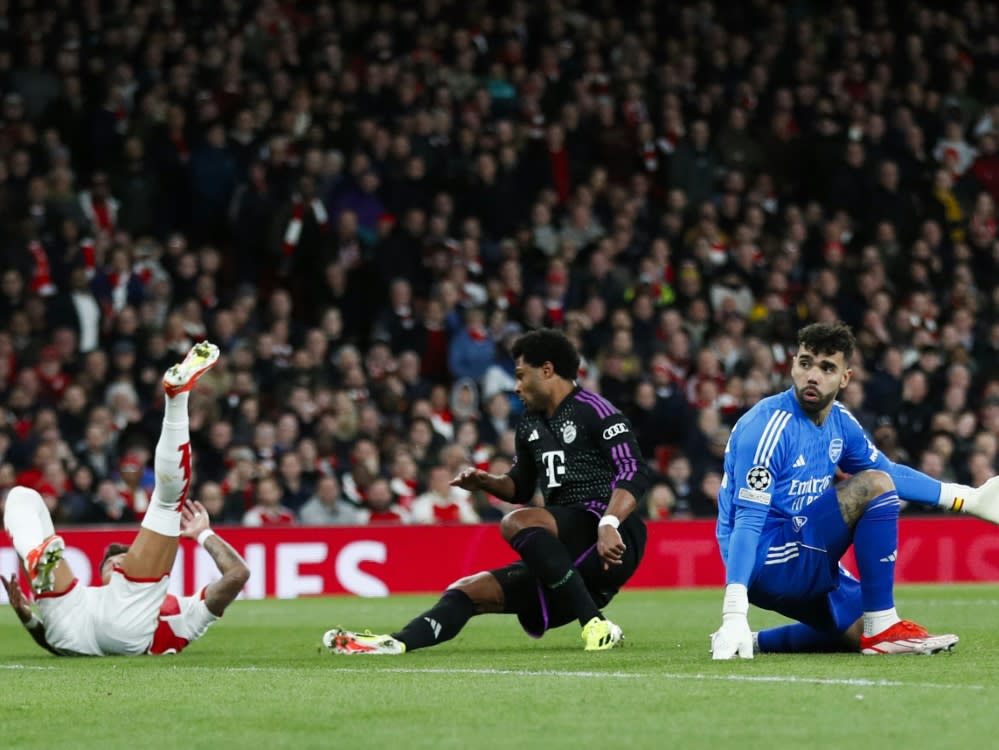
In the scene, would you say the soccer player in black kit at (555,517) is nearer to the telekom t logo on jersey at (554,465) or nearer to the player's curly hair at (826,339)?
the telekom t logo on jersey at (554,465)

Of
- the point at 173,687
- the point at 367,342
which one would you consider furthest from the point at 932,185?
the point at 173,687

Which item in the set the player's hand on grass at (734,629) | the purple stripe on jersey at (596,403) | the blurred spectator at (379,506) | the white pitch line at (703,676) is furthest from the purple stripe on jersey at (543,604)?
the blurred spectator at (379,506)

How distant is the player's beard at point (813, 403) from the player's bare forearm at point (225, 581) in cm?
304

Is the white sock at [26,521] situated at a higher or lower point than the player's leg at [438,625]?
higher

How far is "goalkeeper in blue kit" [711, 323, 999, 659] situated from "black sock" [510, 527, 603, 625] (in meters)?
0.80

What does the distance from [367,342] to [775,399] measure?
11082 millimetres

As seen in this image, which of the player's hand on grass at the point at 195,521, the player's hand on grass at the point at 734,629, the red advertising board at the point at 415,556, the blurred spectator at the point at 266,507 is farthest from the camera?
the blurred spectator at the point at 266,507

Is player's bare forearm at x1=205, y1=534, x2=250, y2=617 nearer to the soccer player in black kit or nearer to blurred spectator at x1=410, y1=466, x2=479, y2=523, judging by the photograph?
the soccer player in black kit

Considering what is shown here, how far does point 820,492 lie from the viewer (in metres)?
8.57

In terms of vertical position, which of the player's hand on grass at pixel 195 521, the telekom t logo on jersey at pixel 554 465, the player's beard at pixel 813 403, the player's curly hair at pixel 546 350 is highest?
the player's curly hair at pixel 546 350

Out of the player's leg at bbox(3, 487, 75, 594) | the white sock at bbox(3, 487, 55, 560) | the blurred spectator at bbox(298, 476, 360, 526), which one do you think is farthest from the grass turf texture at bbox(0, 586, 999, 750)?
the blurred spectator at bbox(298, 476, 360, 526)

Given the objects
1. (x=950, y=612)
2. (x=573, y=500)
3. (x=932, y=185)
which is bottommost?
(x=950, y=612)

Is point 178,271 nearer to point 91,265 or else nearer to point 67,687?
point 91,265

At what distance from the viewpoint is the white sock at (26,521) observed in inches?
363
